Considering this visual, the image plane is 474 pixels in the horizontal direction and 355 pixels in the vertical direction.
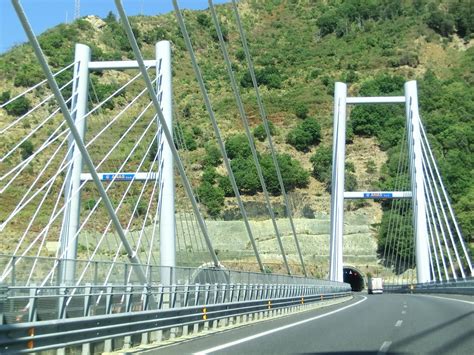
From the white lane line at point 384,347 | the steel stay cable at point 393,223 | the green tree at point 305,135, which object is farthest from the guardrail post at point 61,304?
the green tree at point 305,135

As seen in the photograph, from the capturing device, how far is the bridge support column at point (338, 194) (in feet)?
150

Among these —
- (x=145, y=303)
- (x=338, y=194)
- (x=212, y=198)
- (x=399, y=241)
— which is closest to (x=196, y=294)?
(x=145, y=303)

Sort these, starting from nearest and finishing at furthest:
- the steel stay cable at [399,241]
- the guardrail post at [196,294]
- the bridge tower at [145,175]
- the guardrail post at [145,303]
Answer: the guardrail post at [145,303]
the guardrail post at [196,294]
the bridge tower at [145,175]
the steel stay cable at [399,241]

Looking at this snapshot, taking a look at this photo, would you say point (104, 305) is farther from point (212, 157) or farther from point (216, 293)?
point (212, 157)

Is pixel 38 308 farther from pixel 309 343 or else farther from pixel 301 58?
pixel 301 58

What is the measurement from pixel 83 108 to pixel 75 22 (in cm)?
10862

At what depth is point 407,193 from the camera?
46219 mm

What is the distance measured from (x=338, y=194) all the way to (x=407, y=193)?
4038 mm

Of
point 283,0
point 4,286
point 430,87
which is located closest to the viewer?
point 4,286

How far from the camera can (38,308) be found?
34.6ft

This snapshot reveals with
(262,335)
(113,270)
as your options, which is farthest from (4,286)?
(262,335)

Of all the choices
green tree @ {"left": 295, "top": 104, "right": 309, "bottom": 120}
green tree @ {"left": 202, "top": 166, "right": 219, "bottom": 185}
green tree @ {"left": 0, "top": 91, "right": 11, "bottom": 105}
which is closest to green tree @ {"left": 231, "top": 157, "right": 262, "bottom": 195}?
green tree @ {"left": 202, "top": 166, "right": 219, "bottom": 185}

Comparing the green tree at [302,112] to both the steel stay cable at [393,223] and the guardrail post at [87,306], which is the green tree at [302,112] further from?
the guardrail post at [87,306]

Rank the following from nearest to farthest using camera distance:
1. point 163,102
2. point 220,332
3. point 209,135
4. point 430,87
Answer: point 220,332, point 163,102, point 209,135, point 430,87
